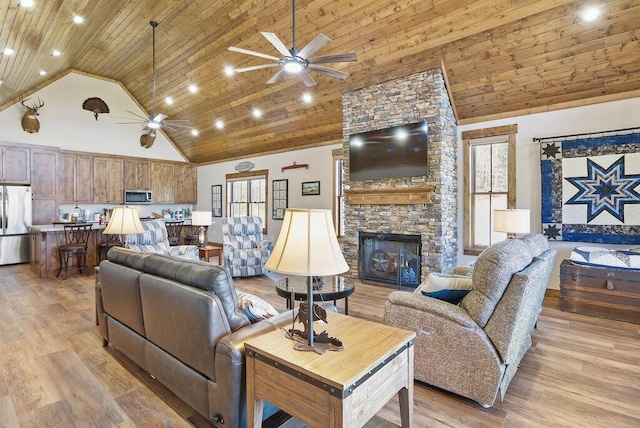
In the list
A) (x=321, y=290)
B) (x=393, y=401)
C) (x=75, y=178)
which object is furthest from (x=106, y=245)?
(x=393, y=401)

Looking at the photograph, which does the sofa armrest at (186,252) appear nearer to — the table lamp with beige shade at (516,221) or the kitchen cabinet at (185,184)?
the table lamp with beige shade at (516,221)

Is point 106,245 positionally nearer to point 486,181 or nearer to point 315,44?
point 315,44

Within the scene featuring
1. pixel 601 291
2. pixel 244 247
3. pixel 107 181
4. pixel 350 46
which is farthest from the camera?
pixel 107 181

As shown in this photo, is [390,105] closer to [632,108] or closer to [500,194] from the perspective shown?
[500,194]

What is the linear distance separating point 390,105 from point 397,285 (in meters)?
2.90

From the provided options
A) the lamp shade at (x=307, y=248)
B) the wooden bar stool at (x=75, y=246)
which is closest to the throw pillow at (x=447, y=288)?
the lamp shade at (x=307, y=248)

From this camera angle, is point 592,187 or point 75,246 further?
point 75,246

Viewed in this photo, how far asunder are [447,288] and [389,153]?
10.6 feet

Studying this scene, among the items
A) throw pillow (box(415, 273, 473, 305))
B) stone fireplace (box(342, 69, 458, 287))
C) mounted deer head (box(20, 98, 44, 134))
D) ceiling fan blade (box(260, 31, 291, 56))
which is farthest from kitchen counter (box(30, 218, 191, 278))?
throw pillow (box(415, 273, 473, 305))

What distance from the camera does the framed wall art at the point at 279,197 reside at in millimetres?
8125

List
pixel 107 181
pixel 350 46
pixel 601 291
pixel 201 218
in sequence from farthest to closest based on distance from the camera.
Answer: pixel 107 181, pixel 201 218, pixel 350 46, pixel 601 291

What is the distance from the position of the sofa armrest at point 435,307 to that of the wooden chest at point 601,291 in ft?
9.01

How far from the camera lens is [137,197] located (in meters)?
9.33

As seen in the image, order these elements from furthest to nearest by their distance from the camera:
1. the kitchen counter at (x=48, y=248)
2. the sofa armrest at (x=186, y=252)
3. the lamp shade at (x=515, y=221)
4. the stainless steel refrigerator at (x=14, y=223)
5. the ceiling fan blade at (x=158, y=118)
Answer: the stainless steel refrigerator at (x=14, y=223), the kitchen counter at (x=48, y=248), the ceiling fan blade at (x=158, y=118), the sofa armrest at (x=186, y=252), the lamp shade at (x=515, y=221)
